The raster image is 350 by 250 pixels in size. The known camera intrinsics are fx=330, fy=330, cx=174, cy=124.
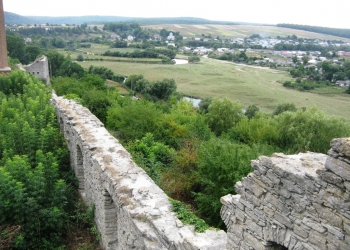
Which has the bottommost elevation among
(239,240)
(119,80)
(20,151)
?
(119,80)

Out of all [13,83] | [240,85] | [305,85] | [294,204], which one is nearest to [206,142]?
[294,204]

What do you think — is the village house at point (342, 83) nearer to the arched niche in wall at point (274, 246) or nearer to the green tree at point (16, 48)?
the green tree at point (16, 48)

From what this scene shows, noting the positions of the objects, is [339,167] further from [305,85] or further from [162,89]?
[305,85]

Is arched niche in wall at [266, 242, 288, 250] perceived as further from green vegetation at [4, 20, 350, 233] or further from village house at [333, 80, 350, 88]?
village house at [333, 80, 350, 88]

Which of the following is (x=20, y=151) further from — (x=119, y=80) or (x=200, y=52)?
(x=200, y=52)

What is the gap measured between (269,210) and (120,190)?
3.28 meters

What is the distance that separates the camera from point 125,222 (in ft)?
19.0

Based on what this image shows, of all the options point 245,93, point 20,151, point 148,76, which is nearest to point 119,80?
point 148,76

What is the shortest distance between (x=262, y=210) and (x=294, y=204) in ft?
1.45

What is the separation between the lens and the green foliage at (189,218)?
16.1 ft

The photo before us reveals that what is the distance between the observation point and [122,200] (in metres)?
5.79

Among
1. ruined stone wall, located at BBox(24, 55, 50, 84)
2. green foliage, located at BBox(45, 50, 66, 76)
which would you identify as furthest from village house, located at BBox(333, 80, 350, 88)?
ruined stone wall, located at BBox(24, 55, 50, 84)

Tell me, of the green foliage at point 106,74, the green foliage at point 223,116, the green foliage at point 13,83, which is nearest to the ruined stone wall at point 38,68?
the green foliage at point 13,83

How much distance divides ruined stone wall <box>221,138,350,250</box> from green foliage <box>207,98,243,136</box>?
19.0m
